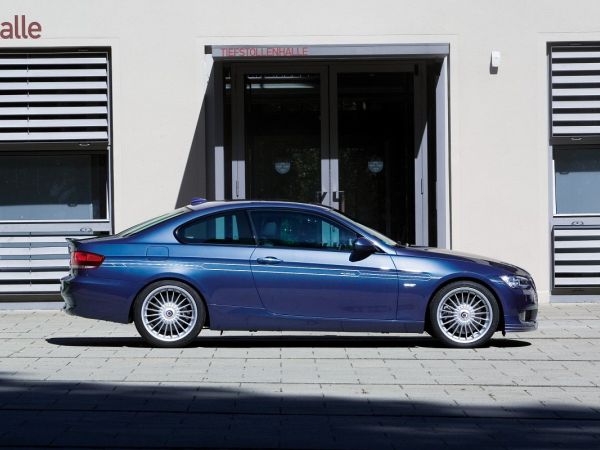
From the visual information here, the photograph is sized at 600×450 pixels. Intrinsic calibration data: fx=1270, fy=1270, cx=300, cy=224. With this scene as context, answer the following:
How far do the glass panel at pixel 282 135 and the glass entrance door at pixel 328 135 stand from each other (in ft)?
0.05

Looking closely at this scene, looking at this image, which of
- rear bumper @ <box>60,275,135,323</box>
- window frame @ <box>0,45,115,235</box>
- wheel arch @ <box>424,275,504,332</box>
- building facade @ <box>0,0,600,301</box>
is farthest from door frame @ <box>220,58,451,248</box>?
rear bumper @ <box>60,275,135,323</box>

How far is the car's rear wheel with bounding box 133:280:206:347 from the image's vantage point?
12.0m

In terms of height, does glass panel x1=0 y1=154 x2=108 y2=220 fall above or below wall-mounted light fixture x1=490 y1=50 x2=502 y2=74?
below

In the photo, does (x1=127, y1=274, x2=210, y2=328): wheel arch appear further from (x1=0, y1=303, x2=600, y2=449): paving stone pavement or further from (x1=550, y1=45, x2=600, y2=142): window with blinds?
(x1=550, y1=45, x2=600, y2=142): window with blinds

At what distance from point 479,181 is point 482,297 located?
5.43 meters

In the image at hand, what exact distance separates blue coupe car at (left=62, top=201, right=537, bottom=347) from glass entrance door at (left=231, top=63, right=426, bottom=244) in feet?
18.3

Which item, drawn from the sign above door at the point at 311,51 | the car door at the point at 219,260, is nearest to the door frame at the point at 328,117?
the sign above door at the point at 311,51

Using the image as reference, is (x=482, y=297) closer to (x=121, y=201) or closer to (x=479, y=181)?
(x=479, y=181)

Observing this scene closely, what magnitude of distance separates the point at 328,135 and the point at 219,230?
18.8 feet

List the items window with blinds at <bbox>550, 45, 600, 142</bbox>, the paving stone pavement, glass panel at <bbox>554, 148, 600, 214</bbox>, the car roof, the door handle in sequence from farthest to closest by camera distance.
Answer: glass panel at <bbox>554, 148, 600, 214</bbox>, window with blinds at <bbox>550, 45, 600, 142</bbox>, the car roof, the door handle, the paving stone pavement

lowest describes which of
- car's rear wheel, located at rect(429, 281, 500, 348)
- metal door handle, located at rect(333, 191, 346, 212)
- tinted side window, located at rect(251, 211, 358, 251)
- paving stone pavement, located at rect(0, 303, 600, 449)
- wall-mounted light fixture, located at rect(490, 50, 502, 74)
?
paving stone pavement, located at rect(0, 303, 600, 449)

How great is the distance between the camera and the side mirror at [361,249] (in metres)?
12.0

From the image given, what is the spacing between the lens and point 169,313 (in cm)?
1204

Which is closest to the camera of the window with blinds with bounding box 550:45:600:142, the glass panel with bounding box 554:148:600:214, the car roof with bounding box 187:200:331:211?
the car roof with bounding box 187:200:331:211
